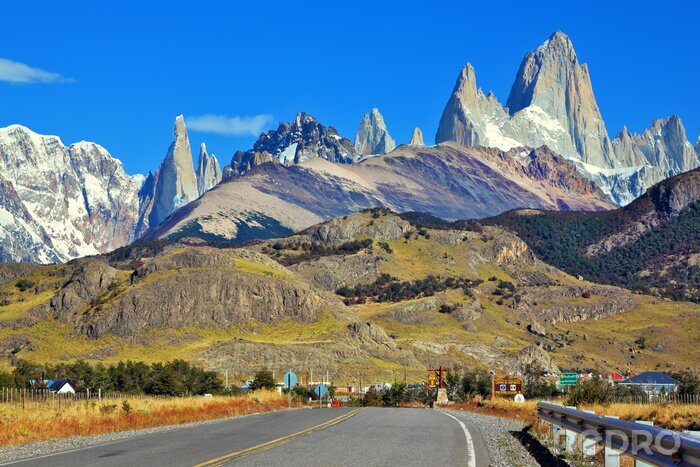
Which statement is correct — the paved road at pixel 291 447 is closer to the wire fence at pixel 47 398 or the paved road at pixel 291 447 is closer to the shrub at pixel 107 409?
the shrub at pixel 107 409

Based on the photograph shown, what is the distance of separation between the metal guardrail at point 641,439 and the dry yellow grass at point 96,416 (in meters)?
17.9

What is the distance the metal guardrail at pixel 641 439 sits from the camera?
48.3ft

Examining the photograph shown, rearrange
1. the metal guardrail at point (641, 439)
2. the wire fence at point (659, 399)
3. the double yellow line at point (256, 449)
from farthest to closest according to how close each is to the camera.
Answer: the wire fence at point (659, 399)
the double yellow line at point (256, 449)
the metal guardrail at point (641, 439)

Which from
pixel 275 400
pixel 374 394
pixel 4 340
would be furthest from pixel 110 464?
pixel 4 340

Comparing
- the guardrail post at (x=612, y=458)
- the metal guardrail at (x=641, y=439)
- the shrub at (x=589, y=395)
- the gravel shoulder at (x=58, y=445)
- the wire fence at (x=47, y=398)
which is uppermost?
the shrub at (x=589, y=395)

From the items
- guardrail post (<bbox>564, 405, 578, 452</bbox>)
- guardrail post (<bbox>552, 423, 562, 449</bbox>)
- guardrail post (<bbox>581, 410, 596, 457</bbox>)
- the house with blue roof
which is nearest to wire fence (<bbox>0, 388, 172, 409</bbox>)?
guardrail post (<bbox>552, 423, 562, 449</bbox>)

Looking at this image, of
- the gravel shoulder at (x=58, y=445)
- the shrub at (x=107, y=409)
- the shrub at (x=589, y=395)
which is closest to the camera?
the gravel shoulder at (x=58, y=445)

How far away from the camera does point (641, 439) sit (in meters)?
17.5

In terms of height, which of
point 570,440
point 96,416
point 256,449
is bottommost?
point 256,449

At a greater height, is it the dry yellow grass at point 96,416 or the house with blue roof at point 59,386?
the house with blue roof at point 59,386

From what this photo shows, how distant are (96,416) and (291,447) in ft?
49.0

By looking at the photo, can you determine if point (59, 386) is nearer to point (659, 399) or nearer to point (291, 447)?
point (659, 399)

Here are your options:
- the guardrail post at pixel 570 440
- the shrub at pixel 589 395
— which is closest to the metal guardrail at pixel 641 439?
the guardrail post at pixel 570 440

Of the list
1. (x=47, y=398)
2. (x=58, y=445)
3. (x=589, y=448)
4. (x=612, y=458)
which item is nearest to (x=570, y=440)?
(x=589, y=448)
